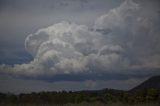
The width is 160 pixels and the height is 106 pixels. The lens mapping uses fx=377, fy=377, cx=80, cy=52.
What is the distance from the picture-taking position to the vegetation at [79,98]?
18.5 metres

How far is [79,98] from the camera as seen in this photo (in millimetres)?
19875

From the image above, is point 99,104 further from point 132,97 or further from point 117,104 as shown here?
point 132,97

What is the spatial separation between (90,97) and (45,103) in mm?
2772

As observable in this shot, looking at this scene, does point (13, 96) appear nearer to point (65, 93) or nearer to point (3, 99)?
point (3, 99)

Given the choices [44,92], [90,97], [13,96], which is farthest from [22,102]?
[90,97]

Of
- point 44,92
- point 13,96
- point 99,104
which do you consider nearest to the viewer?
point 99,104

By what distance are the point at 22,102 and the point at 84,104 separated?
3110 millimetres

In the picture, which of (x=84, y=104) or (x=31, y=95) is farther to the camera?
(x=31, y=95)

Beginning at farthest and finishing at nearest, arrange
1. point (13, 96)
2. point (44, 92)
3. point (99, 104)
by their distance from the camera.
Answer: point (44, 92) < point (13, 96) < point (99, 104)

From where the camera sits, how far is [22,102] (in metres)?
18.6

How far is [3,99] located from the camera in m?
18.6

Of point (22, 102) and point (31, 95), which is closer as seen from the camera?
point (22, 102)

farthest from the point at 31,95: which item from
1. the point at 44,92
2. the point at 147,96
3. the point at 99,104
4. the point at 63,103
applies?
the point at 147,96

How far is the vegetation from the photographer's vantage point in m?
18.5
